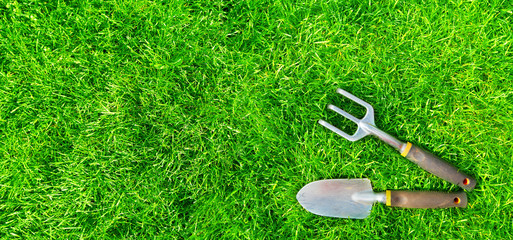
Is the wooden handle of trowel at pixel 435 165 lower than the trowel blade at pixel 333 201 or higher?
higher

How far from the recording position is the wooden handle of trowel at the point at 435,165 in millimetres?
2213

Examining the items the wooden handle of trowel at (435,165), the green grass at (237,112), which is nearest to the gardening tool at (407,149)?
the wooden handle of trowel at (435,165)

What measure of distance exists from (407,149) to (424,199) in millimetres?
303

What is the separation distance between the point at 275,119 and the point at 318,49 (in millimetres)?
506

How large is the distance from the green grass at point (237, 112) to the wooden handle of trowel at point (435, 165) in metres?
0.10

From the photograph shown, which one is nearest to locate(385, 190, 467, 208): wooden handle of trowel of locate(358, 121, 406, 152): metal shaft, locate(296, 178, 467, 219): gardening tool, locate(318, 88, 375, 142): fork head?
locate(296, 178, 467, 219): gardening tool

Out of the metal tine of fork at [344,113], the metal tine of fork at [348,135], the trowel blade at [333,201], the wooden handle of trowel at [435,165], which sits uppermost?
the metal tine of fork at [344,113]

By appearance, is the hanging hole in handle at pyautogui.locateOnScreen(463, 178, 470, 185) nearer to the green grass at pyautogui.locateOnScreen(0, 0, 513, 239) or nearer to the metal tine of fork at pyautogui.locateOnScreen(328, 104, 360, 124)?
the green grass at pyautogui.locateOnScreen(0, 0, 513, 239)

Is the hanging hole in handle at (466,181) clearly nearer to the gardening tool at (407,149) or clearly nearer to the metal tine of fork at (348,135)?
the gardening tool at (407,149)

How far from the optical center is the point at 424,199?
87.0 inches

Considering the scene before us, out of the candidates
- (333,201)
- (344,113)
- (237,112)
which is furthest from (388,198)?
(237,112)

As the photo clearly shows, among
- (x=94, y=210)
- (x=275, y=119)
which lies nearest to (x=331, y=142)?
(x=275, y=119)

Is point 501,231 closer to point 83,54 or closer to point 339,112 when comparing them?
point 339,112

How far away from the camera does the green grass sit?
7.64 ft
